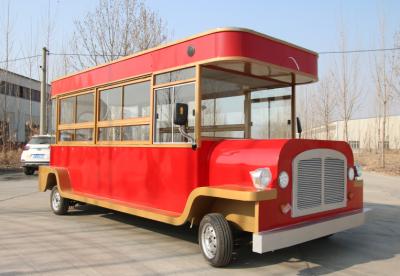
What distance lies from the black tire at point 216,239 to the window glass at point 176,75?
189 cm

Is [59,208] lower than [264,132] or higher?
lower

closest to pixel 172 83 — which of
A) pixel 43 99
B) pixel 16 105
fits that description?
pixel 43 99

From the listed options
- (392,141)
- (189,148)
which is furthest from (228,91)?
(392,141)

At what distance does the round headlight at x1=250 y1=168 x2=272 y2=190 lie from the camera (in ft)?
15.9

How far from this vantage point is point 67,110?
9070 millimetres

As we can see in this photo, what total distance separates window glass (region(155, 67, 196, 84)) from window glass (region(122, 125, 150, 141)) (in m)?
0.74

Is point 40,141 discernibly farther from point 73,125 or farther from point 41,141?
point 73,125

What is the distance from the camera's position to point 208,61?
5570mm

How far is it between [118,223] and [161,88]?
9.46 ft

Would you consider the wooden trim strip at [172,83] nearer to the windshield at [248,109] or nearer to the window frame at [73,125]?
the windshield at [248,109]

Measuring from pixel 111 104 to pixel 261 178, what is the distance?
3.64 m

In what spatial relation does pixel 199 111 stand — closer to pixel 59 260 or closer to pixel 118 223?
pixel 59 260

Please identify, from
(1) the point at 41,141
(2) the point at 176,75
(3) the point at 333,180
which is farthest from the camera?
(1) the point at 41,141

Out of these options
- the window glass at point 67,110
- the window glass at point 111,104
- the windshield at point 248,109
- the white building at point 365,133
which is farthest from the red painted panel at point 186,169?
the white building at point 365,133
